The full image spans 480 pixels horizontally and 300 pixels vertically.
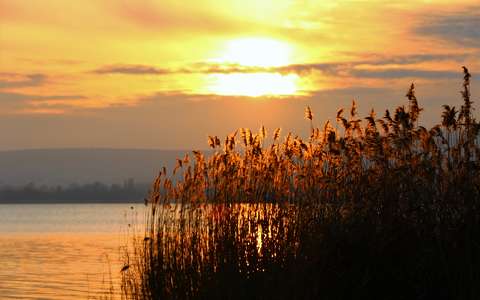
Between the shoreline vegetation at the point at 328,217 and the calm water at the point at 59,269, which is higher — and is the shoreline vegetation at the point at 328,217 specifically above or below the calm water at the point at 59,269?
above

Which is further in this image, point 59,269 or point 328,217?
point 59,269

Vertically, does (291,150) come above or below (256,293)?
above

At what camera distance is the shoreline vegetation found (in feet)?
36.3

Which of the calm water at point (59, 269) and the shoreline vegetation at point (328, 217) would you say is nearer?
the shoreline vegetation at point (328, 217)

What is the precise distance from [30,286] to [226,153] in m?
15.4

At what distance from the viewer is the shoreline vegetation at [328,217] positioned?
11078mm

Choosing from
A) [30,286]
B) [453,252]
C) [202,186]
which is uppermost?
[202,186]

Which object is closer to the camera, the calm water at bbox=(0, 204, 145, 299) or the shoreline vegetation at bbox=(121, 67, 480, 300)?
the shoreline vegetation at bbox=(121, 67, 480, 300)

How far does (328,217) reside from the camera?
11.4m

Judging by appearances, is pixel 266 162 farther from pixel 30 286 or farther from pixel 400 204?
pixel 30 286

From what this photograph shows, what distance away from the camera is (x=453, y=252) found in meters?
11.0

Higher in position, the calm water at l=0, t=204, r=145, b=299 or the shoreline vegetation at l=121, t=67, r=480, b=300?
the shoreline vegetation at l=121, t=67, r=480, b=300

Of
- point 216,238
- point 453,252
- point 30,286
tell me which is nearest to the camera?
point 453,252

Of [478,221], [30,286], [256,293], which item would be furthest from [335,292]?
[30,286]
